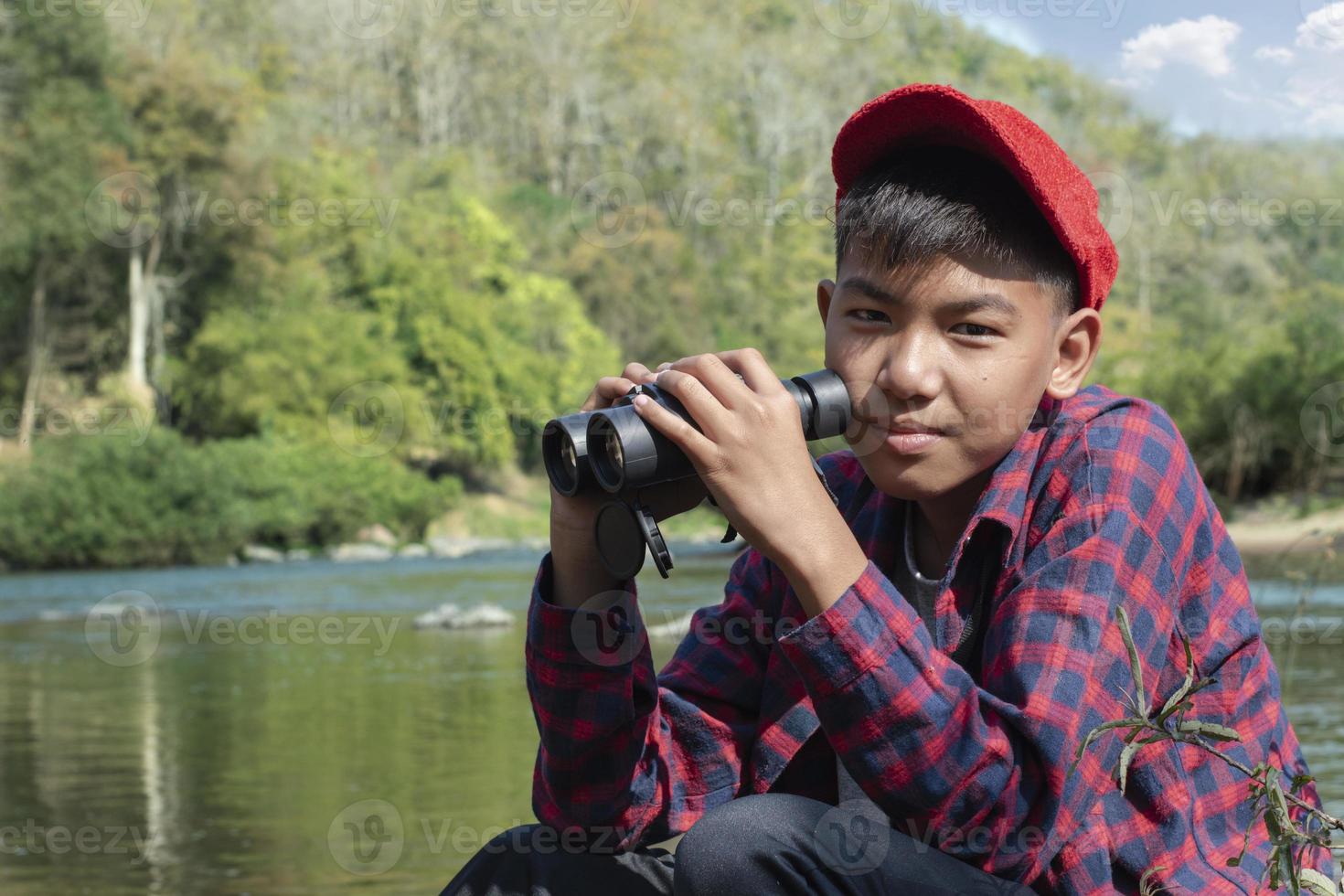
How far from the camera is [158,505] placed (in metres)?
22.5

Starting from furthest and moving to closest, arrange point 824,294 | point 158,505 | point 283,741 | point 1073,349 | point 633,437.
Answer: point 158,505 → point 283,741 → point 824,294 → point 1073,349 → point 633,437

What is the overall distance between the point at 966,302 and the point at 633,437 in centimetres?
39

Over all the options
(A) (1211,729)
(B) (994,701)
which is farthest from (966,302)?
(A) (1211,729)

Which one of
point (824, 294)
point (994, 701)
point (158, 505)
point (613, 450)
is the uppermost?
point (824, 294)

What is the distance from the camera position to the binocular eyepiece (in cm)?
159

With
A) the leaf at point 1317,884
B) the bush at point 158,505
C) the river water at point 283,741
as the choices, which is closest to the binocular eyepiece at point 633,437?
the leaf at point 1317,884

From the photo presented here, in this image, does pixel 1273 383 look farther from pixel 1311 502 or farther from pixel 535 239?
pixel 535 239

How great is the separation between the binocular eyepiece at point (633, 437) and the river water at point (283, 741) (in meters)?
2.57

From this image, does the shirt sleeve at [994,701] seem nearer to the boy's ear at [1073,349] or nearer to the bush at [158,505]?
the boy's ear at [1073,349]

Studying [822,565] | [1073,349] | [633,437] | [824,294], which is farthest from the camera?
[824,294]

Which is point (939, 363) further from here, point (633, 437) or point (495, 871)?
point (495, 871)

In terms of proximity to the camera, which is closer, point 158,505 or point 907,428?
point 907,428

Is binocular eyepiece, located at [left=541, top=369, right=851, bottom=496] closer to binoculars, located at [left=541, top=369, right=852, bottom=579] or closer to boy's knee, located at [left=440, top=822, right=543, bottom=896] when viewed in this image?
binoculars, located at [left=541, top=369, right=852, bottom=579]

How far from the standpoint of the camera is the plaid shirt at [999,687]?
1.47 metres
